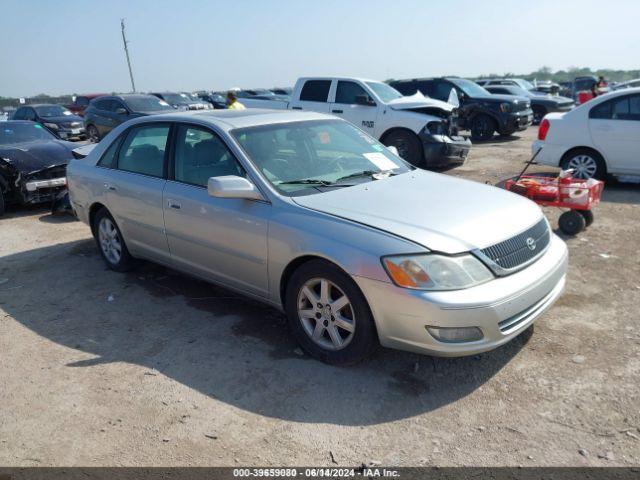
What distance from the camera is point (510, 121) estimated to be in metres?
15.4

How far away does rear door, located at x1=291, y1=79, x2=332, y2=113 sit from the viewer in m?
11.4

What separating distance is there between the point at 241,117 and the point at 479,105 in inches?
504

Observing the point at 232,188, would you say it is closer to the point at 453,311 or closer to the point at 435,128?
the point at 453,311

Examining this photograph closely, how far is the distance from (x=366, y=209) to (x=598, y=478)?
198 centimetres

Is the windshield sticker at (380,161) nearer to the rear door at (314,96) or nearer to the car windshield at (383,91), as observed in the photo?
the car windshield at (383,91)

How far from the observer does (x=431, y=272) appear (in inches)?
121

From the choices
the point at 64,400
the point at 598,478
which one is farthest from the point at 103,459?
the point at 598,478

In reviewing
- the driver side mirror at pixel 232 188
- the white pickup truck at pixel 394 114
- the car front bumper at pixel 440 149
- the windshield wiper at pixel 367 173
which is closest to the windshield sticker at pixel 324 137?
the windshield wiper at pixel 367 173

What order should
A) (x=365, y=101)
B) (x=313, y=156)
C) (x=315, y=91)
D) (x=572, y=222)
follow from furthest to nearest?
(x=315, y=91)
(x=365, y=101)
(x=572, y=222)
(x=313, y=156)

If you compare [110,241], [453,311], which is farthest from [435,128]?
[453,311]

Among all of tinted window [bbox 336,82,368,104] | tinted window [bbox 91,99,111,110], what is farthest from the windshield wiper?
tinted window [bbox 91,99,111,110]

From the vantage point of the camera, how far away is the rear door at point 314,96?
11367mm

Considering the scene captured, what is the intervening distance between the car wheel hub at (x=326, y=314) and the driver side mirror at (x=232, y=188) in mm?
782

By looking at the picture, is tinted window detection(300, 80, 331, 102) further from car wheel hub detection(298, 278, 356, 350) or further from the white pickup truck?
car wheel hub detection(298, 278, 356, 350)
